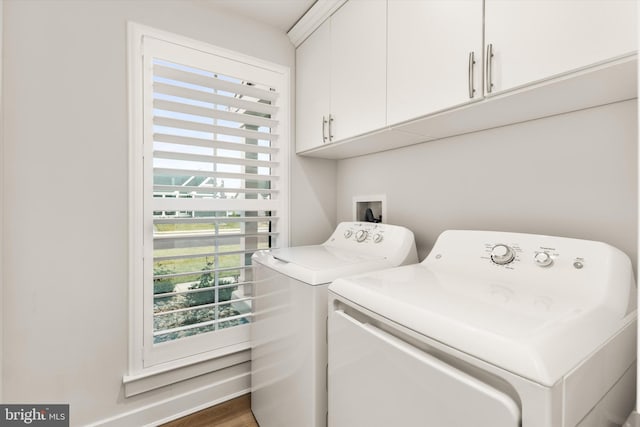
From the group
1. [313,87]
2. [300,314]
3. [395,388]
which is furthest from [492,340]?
[313,87]

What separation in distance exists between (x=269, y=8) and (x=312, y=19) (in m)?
0.26

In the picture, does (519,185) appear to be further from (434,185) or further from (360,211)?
(360,211)

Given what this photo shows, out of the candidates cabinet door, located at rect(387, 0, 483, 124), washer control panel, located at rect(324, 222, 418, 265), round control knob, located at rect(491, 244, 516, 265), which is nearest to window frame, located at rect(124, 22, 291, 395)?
washer control panel, located at rect(324, 222, 418, 265)

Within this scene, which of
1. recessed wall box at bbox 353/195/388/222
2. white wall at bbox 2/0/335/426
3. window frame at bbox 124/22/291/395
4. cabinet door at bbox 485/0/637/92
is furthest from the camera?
recessed wall box at bbox 353/195/388/222

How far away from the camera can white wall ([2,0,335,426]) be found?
4.26ft

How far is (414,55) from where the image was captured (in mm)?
1181

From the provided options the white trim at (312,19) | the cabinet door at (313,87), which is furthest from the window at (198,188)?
the white trim at (312,19)

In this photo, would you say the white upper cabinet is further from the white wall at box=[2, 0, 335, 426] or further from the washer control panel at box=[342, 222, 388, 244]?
the white wall at box=[2, 0, 335, 426]

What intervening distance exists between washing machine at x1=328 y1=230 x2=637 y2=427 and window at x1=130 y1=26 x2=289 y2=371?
0.99 metres

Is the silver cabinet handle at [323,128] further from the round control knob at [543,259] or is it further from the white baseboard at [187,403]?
the white baseboard at [187,403]

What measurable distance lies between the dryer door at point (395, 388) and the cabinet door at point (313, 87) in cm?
114

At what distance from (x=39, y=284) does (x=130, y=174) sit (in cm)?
63

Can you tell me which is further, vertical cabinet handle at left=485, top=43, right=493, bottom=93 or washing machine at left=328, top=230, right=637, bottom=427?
vertical cabinet handle at left=485, top=43, right=493, bottom=93

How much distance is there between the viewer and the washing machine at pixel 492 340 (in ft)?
1.80
